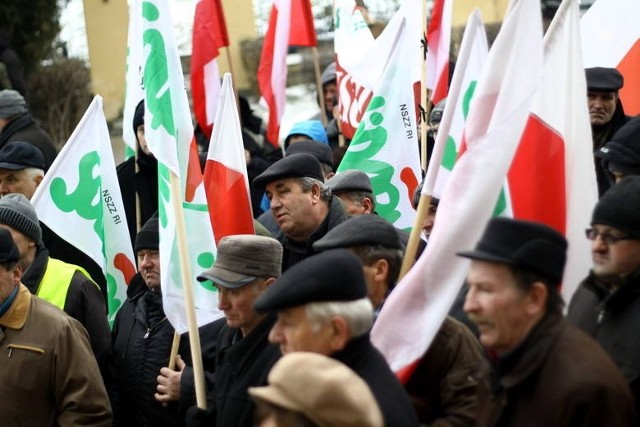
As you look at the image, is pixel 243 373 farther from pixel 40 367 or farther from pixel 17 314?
pixel 17 314

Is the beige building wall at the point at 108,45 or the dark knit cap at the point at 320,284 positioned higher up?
the dark knit cap at the point at 320,284

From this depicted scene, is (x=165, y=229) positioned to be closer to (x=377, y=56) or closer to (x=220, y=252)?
(x=220, y=252)

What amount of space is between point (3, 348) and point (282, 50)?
5.34 meters

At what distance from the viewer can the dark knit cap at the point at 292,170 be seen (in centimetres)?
664

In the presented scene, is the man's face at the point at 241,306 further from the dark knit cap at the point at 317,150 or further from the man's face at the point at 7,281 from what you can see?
the dark knit cap at the point at 317,150

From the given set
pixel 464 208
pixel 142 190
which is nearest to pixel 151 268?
pixel 142 190

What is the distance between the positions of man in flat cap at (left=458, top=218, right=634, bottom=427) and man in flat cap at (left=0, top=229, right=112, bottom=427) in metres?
2.39

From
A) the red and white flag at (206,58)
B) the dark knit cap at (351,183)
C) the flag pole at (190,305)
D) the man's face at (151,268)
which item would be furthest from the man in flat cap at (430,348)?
the red and white flag at (206,58)

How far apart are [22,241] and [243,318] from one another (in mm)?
1800

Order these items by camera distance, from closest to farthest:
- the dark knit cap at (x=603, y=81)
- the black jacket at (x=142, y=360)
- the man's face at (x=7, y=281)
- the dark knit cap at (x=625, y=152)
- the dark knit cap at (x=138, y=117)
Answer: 1. the dark knit cap at (x=625, y=152)
2. the man's face at (x=7, y=281)
3. the black jacket at (x=142, y=360)
4. the dark knit cap at (x=603, y=81)
5. the dark knit cap at (x=138, y=117)

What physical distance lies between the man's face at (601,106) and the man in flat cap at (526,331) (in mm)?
3376

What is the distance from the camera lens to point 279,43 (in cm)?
1083

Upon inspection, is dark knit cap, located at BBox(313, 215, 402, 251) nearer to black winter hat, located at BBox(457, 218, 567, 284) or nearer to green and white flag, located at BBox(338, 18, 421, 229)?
black winter hat, located at BBox(457, 218, 567, 284)

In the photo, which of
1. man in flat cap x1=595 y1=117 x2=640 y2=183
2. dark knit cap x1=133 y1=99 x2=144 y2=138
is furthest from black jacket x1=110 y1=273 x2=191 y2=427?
dark knit cap x1=133 y1=99 x2=144 y2=138
